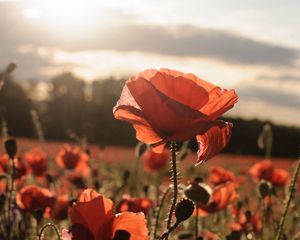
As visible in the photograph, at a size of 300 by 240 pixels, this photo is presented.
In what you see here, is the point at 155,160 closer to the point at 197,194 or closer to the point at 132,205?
the point at 132,205

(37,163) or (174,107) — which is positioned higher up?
(174,107)

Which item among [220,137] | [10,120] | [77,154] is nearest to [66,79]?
[10,120]

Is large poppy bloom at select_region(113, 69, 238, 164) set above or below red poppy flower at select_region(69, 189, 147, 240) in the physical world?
above

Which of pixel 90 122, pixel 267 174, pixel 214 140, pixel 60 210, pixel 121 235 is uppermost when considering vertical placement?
pixel 214 140

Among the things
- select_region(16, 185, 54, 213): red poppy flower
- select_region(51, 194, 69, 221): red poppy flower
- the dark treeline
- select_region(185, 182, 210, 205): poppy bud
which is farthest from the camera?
the dark treeline

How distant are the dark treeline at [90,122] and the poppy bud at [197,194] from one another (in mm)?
20899

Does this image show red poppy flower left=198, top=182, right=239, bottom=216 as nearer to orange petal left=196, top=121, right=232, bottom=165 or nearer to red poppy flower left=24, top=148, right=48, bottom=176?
orange petal left=196, top=121, right=232, bottom=165

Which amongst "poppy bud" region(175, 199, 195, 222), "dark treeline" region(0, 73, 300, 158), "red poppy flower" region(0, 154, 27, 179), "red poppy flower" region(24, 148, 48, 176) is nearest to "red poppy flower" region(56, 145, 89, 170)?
"red poppy flower" region(24, 148, 48, 176)

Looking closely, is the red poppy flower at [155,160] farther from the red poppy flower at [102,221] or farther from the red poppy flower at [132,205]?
the red poppy flower at [102,221]

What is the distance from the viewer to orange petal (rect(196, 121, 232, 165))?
1590mm

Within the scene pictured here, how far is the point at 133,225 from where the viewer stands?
1.50 meters

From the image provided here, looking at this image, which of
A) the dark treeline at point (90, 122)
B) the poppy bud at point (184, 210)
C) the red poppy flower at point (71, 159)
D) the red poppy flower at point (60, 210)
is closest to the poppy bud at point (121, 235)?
the poppy bud at point (184, 210)

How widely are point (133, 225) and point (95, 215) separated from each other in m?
0.09

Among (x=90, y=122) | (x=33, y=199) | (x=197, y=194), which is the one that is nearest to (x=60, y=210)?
(x=33, y=199)
